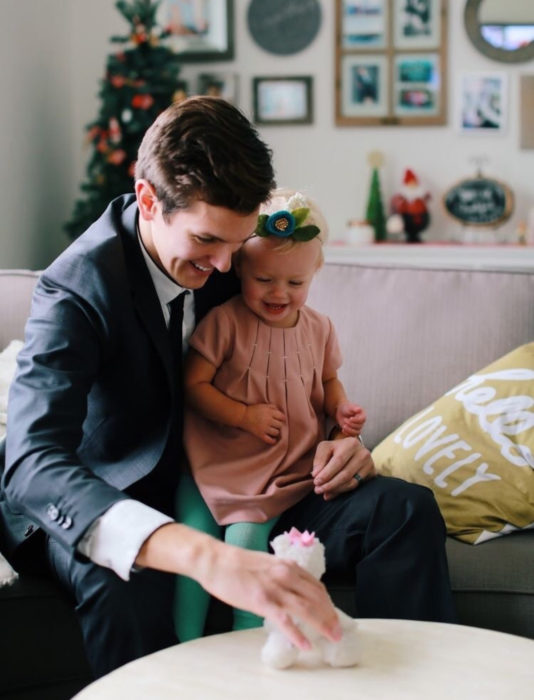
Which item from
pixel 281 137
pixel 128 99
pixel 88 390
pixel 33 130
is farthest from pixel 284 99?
pixel 88 390

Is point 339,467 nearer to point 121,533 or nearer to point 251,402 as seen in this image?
point 251,402

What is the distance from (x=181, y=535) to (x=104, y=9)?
4.33 metres

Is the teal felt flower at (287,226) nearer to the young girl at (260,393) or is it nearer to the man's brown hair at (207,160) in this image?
the young girl at (260,393)

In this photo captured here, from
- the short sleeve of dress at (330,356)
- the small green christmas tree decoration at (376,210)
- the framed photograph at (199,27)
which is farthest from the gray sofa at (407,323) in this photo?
the framed photograph at (199,27)

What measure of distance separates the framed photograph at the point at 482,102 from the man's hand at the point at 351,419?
10.8 feet

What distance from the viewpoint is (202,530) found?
1.65 m

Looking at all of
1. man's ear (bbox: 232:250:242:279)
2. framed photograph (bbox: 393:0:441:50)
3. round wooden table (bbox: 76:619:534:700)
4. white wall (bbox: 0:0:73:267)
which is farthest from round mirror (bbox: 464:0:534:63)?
round wooden table (bbox: 76:619:534:700)

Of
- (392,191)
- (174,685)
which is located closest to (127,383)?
(174,685)

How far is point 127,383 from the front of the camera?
5.18ft

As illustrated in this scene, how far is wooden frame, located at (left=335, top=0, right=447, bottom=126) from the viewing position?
15.5 ft

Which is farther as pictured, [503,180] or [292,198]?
[503,180]

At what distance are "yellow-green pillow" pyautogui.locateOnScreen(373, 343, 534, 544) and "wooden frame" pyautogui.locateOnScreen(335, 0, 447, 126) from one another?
297cm

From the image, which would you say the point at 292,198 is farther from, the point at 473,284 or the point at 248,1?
the point at 248,1

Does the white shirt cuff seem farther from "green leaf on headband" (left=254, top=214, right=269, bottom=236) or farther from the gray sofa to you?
the gray sofa
